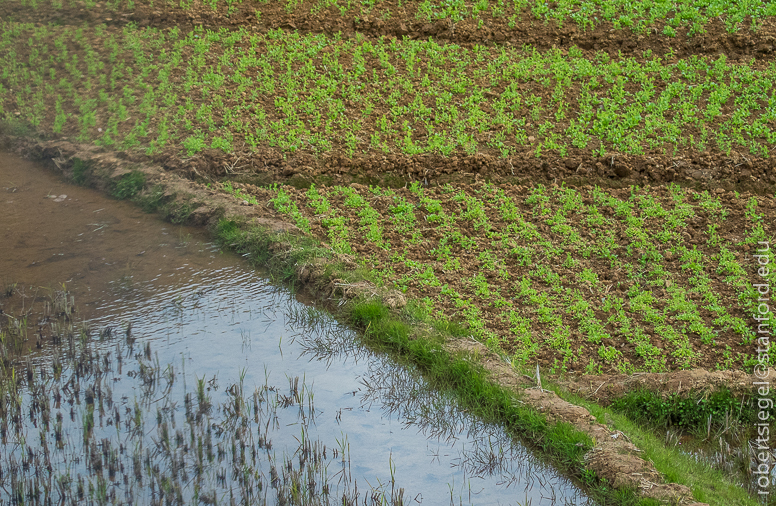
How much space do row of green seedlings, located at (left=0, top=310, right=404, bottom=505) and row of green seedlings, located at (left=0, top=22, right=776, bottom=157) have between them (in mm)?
4027

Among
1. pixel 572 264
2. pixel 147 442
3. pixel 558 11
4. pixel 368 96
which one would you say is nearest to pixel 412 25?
pixel 368 96

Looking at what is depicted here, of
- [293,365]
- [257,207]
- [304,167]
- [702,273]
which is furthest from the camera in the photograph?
[304,167]

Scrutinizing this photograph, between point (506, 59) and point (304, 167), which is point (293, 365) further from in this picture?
point (506, 59)

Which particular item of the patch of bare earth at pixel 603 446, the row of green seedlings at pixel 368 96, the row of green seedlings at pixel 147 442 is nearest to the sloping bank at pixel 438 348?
the patch of bare earth at pixel 603 446

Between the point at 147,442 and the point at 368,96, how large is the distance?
6.19m

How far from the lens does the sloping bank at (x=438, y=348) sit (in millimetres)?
4086

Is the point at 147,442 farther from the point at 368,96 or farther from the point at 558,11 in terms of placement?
the point at 558,11

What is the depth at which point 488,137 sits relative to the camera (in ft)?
27.7

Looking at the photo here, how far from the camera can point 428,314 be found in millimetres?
5734

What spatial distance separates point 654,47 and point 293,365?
807cm

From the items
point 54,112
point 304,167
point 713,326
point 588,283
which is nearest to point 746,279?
point 713,326

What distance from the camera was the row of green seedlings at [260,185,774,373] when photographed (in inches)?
213

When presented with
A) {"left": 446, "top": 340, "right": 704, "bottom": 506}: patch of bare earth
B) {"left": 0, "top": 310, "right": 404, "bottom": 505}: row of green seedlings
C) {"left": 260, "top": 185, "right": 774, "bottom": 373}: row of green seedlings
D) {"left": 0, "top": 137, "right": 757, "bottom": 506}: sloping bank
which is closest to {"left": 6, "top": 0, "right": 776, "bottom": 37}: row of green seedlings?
{"left": 260, "top": 185, "right": 774, "bottom": 373}: row of green seedlings

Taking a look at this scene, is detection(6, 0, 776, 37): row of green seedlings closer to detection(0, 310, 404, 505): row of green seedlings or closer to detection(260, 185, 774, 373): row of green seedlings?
detection(260, 185, 774, 373): row of green seedlings
